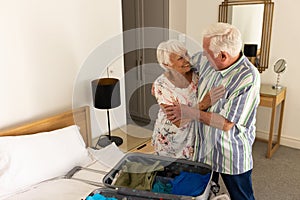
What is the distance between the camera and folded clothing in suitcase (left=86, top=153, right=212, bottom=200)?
138cm

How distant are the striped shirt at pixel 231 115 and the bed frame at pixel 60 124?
0.88 metres

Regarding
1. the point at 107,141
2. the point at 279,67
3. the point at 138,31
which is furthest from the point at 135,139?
the point at 279,67

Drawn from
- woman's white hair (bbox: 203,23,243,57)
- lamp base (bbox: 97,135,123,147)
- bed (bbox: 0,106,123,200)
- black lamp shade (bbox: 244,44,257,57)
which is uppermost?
woman's white hair (bbox: 203,23,243,57)

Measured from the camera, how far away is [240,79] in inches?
57.6

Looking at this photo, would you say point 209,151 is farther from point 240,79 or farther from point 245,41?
point 245,41

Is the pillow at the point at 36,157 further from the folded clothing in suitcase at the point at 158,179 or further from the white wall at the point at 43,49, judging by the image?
the folded clothing in suitcase at the point at 158,179

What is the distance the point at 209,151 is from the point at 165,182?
1.08 ft

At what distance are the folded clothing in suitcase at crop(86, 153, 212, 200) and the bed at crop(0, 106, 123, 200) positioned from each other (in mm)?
174

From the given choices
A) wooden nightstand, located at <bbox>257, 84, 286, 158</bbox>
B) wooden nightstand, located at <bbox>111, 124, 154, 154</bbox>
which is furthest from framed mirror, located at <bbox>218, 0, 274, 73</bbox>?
wooden nightstand, located at <bbox>111, 124, 154, 154</bbox>

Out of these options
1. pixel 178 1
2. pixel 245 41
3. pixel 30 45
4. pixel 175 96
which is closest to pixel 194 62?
pixel 175 96

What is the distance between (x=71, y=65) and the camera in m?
2.10

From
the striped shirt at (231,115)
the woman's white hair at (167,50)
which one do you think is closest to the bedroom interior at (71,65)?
the striped shirt at (231,115)

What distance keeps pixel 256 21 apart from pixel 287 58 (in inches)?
20.4

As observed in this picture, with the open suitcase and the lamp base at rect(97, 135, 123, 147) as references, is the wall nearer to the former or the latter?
the lamp base at rect(97, 135, 123, 147)
